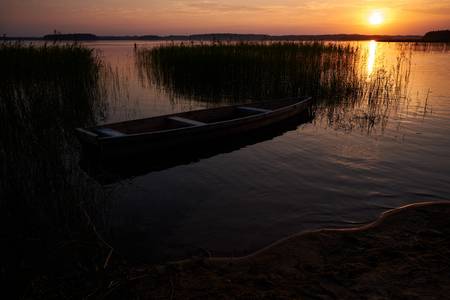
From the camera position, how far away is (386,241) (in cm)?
348

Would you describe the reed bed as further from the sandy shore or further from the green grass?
the sandy shore

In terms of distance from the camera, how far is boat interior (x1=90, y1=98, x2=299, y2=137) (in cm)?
648

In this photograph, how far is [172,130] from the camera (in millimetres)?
6457

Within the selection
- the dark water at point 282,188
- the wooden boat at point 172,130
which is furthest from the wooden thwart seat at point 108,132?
the dark water at point 282,188

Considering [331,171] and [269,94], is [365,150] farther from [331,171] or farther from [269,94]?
[269,94]

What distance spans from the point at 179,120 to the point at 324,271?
4.98 metres

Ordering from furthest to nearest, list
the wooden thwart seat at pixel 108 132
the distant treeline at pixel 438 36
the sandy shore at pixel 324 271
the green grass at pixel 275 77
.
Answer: the distant treeline at pixel 438 36 < the green grass at pixel 275 77 < the wooden thwart seat at pixel 108 132 < the sandy shore at pixel 324 271

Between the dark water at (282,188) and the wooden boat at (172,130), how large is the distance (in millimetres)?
553

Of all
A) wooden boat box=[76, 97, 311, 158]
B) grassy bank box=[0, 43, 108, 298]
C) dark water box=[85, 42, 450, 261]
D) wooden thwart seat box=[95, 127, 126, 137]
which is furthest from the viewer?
wooden thwart seat box=[95, 127, 126, 137]

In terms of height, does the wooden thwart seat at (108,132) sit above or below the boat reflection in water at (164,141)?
above

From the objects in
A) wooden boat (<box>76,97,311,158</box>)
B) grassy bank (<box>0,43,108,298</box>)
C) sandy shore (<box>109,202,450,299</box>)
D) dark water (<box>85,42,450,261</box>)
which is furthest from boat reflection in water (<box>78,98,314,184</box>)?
sandy shore (<box>109,202,450,299</box>)

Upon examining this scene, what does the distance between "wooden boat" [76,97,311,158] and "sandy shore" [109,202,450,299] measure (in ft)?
10.5

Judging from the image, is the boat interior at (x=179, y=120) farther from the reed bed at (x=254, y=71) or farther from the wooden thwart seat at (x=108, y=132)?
the reed bed at (x=254, y=71)

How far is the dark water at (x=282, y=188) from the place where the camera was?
155 inches
